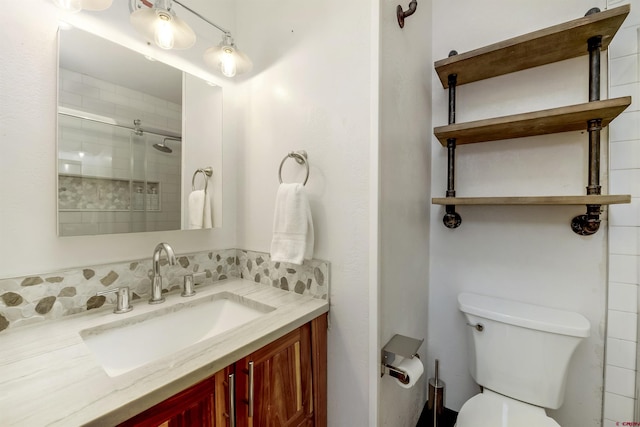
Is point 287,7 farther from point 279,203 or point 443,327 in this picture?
point 443,327

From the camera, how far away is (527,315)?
109 centimetres

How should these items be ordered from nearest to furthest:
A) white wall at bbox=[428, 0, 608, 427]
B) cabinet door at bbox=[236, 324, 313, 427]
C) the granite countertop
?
the granite countertop
cabinet door at bbox=[236, 324, 313, 427]
white wall at bbox=[428, 0, 608, 427]

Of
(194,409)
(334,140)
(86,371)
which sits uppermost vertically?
(334,140)

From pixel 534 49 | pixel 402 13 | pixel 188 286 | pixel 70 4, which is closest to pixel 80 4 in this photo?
pixel 70 4

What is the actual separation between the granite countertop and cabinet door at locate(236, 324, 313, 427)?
0.05m

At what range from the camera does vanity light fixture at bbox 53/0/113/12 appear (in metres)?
0.77

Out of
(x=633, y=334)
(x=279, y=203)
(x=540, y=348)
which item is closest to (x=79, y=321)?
(x=279, y=203)

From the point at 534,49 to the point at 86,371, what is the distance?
182 centimetres

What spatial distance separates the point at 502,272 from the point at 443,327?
1.43 ft

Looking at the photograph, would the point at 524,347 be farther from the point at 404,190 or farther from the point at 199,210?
the point at 199,210

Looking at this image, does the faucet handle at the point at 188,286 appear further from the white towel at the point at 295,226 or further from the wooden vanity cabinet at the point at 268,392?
the wooden vanity cabinet at the point at 268,392

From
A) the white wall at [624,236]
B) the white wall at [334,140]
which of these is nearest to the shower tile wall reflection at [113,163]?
the white wall at [334,140]

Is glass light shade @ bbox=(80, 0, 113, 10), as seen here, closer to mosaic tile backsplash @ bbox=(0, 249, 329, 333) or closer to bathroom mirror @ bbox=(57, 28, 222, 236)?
bathroom mirror @ bbox=(57, 28, 222, 236)

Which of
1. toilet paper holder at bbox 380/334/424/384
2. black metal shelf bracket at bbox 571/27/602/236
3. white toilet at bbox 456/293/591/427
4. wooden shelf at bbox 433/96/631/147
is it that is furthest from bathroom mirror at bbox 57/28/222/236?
black metal shelf bracket at bbox 571/27/602/236
